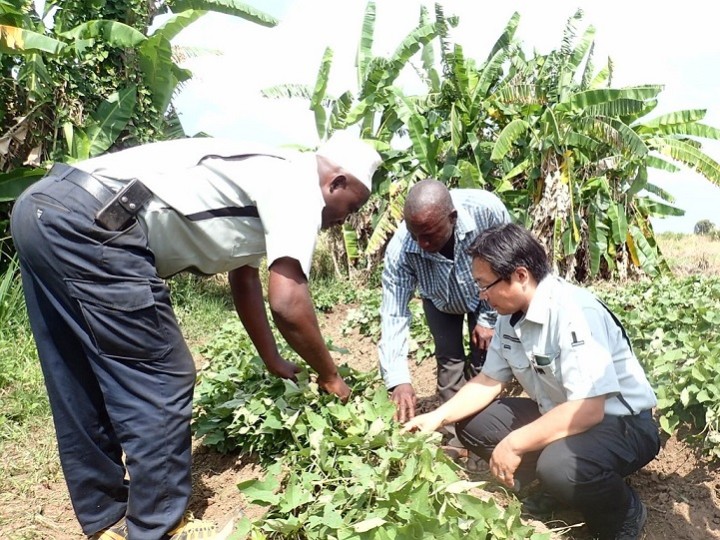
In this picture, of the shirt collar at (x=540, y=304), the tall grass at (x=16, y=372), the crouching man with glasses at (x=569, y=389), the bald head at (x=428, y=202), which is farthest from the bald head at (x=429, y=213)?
the tall grass at (x=16, y=372)

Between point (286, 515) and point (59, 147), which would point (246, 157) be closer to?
point (286, 515)

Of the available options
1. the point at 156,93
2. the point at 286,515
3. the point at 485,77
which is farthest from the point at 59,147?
the point at 286,515

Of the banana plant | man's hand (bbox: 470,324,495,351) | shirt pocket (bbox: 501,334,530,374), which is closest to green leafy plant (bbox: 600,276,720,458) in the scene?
man's hand (bbox: 470,324,495,351)

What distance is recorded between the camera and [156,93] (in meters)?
8.88

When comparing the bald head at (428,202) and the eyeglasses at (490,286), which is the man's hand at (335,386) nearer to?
the eyeglasses at (490,286)

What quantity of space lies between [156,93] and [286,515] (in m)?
7.76

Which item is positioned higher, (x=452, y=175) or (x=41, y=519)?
(x=452, y=175)

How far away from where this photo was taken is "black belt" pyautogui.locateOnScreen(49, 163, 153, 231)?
234cm

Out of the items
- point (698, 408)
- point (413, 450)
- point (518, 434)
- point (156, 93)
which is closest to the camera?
point (413, 450)

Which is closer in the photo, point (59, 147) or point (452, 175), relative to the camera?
point (59, 147)

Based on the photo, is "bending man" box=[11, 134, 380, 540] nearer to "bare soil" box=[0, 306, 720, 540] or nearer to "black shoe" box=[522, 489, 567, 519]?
"bare soil" box=[0, 306, 720, 540]

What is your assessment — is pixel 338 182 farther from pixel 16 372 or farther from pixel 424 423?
pixel 16 372

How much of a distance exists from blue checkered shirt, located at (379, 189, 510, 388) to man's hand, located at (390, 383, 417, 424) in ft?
1.04

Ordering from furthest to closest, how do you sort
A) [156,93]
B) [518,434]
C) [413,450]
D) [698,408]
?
[156,93]
[698,408]
[518,434]
[413,450]
